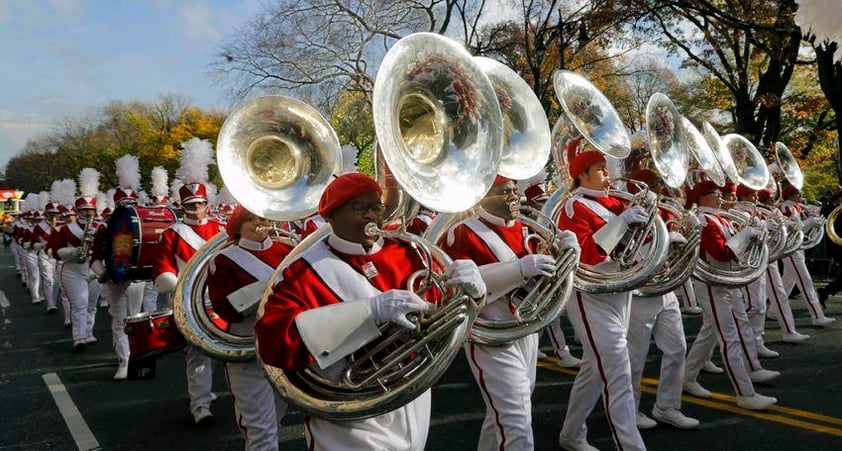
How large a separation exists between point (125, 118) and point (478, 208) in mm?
51504

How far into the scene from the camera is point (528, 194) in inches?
357

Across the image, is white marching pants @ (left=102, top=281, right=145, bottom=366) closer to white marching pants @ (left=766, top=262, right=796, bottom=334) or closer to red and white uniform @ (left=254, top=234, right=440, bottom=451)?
red and white uniform @ (left=254, top=234, right=440, bottom=451)

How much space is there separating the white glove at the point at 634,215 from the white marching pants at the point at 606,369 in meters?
0.48

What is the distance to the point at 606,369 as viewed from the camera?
157 inches

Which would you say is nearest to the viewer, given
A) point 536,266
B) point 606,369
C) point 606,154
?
point 536,266

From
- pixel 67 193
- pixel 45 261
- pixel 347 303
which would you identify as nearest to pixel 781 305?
pixel 347 303

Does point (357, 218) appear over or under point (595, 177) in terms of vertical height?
→ under

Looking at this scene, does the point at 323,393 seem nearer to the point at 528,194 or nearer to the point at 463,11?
the point at 528,194

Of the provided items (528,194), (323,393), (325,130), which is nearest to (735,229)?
(528,194)

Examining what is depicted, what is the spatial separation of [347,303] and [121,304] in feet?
20.6

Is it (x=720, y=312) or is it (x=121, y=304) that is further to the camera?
(x=121, y=304)

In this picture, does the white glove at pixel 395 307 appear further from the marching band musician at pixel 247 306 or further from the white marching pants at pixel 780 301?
the white marching pants at pixel 780 301

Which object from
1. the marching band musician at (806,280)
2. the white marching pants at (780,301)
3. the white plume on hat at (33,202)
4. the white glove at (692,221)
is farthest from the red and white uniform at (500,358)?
the white plume on hat at (33,202)

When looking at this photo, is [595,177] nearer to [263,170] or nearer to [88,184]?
[263,170]
